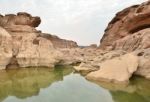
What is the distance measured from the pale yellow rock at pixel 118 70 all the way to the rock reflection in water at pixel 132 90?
47 cm

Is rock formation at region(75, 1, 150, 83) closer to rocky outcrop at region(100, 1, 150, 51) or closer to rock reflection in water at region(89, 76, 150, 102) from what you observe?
rocky outcrop at region(100, 1, 150, 51)

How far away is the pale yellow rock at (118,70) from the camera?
1232 cm

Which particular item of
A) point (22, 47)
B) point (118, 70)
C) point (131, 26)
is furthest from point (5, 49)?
point (131, 26)

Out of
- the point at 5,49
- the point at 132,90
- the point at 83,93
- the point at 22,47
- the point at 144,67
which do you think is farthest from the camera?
the point at 22,47

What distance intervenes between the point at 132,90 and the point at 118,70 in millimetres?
2289

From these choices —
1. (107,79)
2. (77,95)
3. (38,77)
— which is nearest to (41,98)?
(77,95)

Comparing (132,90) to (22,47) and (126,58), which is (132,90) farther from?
(22,47)

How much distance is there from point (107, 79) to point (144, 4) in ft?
58.4

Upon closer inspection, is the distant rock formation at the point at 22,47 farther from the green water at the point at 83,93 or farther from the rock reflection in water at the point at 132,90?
the rock reflection in water at the point at 132,90

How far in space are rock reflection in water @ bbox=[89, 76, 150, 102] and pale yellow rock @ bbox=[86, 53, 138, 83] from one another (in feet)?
1.55

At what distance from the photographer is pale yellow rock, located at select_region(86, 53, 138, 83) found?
1232 cm

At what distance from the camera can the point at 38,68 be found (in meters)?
20.2

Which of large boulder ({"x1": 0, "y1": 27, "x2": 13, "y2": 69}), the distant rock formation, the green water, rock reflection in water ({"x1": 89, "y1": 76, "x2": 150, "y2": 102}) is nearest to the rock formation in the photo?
rock reflection in water ({"x1": 89, "y1": 76, "x2": 150, "y2": 102})

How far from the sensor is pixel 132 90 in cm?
1057
